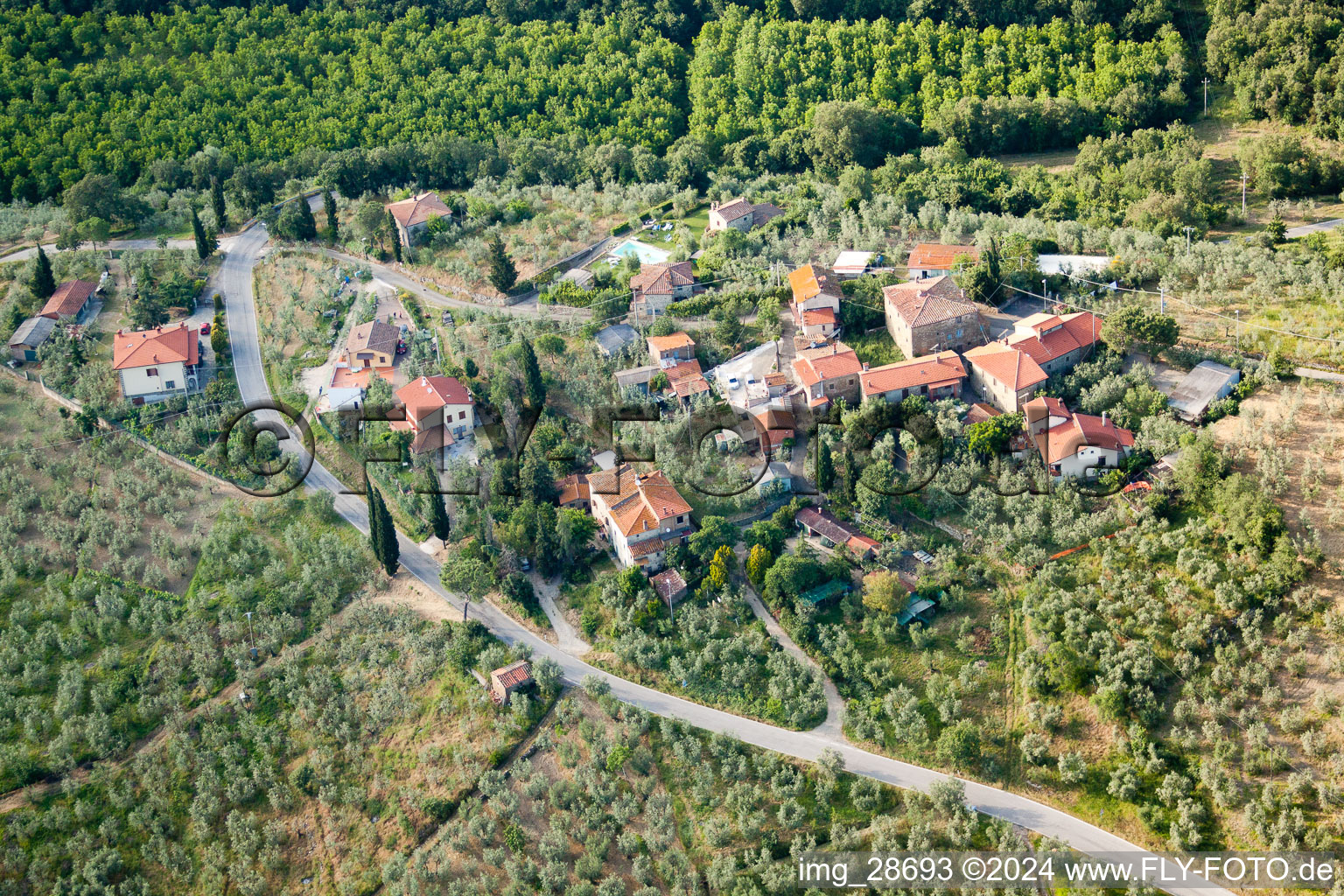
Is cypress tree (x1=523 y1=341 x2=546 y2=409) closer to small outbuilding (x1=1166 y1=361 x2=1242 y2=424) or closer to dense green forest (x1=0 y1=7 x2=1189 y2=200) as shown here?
small outbuilding (x1=1166 y1=361 x2=1242 y2=424)

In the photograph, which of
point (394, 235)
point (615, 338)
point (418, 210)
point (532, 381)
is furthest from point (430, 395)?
point (418, 210)

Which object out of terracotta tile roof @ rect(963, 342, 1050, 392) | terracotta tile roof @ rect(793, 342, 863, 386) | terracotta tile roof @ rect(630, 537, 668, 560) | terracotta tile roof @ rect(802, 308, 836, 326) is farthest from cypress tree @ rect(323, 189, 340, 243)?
terracotta tile roof @ rect(963, 342, 1050, 392)

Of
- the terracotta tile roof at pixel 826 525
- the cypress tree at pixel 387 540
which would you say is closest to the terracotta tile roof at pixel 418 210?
the cypress tree at pixel 387 540

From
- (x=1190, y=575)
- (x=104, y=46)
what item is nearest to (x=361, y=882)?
(x=1190, y=575)

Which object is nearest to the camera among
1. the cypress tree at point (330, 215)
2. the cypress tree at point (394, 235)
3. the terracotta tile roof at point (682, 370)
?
the terracotta tile roof at point (682, 370)

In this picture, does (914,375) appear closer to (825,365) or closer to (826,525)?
(825,365)

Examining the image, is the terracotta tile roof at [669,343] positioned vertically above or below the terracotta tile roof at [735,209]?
below

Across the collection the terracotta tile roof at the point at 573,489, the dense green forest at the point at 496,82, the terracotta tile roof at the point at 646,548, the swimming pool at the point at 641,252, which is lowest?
the terracotta tile roof at the point at 646,548

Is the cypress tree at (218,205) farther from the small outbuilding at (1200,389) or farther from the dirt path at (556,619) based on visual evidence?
the small outbuilding at (1200,389)
